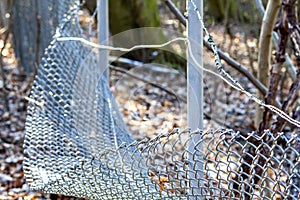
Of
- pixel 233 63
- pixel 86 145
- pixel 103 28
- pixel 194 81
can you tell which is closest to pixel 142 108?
pixel 103 28

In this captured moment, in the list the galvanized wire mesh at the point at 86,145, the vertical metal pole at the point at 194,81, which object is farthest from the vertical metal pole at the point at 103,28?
the vertical metal pole at the point at 194,81

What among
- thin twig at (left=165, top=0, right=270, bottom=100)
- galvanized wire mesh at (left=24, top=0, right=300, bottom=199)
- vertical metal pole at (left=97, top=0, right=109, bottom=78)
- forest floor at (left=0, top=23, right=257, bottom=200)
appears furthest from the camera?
forest floor at (left=0, top=23, right=257, bottom=200)

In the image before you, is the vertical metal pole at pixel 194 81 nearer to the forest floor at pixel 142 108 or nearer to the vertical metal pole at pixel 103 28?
the vertical metal pole at pixel 103 28

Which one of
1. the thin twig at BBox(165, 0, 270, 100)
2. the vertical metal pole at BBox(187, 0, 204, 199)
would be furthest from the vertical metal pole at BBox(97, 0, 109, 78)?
the vertical metal pole at BBox(187, 0, 204, 199)

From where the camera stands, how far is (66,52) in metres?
3.01

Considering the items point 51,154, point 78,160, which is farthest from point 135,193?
point 51,154

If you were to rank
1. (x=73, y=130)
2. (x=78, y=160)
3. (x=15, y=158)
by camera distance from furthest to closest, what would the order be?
(x=15, y=158) → (x=73, y=130) → (x=78, y=160)

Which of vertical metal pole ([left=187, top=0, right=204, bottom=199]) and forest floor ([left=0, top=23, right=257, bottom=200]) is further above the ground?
vertical metal pole ([left=187, top=0, right=204, bottom=199])

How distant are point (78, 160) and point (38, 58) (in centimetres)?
214

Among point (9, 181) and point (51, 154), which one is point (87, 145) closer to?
point (51, 154)

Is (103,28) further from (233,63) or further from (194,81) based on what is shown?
(194,81)

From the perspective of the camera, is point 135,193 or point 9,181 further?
point 9,181

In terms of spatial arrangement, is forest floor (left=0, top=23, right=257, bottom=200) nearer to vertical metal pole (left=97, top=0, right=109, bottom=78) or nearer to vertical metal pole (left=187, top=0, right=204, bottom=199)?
vertical metal pole (left=97, top=0, right=109, bottom=78)

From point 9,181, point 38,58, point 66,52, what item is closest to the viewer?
point 66,52
